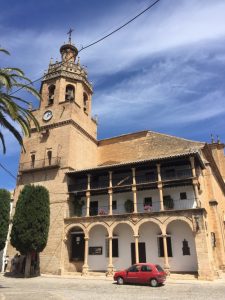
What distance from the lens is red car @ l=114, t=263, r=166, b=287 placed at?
1680 centimetres

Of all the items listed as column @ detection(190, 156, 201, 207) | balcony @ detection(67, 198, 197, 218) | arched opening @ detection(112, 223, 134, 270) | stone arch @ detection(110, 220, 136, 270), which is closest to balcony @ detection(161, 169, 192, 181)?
column @ detection(190, 156, 201, 207)

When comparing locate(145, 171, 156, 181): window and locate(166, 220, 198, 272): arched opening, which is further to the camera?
locate(145, 171, 156, 181): window

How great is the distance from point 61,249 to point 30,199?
5.19 meters

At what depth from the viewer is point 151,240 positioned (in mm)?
24469

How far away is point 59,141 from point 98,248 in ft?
36.5

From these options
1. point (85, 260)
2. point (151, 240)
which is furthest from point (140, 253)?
point (85, 260)

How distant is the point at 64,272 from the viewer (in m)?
24.9

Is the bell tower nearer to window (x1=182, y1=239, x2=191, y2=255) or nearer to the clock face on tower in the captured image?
the clock face on tower

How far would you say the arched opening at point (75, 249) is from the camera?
2517 centimetres

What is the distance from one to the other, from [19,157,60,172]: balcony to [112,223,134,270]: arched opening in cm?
855

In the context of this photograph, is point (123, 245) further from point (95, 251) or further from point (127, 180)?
point (127, 180)

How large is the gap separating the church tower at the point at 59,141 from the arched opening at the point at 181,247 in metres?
9.48

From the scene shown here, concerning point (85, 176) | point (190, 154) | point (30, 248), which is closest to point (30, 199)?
point (30, 248)

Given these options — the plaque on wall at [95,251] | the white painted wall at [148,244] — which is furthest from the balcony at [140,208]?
the plaque on wall at [95,251]
